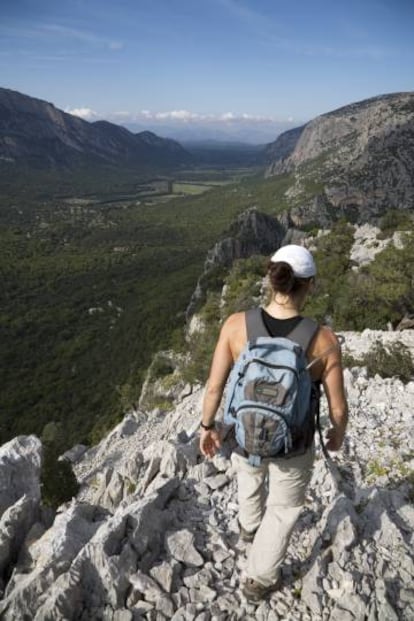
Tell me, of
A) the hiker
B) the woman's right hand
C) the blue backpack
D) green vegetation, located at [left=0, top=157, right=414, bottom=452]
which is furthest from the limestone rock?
green vegetation, located at [left=0, top=157, right=414, bottom=452]

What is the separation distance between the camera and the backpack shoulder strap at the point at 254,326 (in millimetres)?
3383

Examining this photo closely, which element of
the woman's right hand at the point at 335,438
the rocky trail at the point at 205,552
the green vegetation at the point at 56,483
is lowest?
the green vegetation at the point at 56,483

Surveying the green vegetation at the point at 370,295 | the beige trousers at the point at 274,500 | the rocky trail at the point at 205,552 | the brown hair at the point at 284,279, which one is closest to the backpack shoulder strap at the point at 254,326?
the brown hair at the point at 284,279

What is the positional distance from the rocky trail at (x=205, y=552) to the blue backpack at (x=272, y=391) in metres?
1.54

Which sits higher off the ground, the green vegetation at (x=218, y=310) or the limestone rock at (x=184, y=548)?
the limestone rock at (x=184, y=548)

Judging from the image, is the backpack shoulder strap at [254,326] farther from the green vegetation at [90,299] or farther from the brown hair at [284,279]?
the green vegetation at [90,299]

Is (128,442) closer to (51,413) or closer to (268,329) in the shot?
(268,329)

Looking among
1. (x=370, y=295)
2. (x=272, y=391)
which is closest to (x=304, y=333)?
(x=272, y=391)

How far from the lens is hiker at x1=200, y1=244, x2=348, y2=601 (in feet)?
11.0

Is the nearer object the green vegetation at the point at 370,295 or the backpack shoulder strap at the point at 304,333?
the backpack shoulder strap at the point at 304,333

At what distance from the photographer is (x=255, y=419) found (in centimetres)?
337

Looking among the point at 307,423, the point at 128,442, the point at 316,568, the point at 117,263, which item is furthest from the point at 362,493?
the point at 117,263

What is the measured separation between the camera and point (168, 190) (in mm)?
195625

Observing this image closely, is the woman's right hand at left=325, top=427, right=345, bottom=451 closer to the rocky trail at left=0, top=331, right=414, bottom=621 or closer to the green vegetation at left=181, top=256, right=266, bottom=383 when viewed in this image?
the rocky trail at left=0, top=331, right=414, bottom=621
